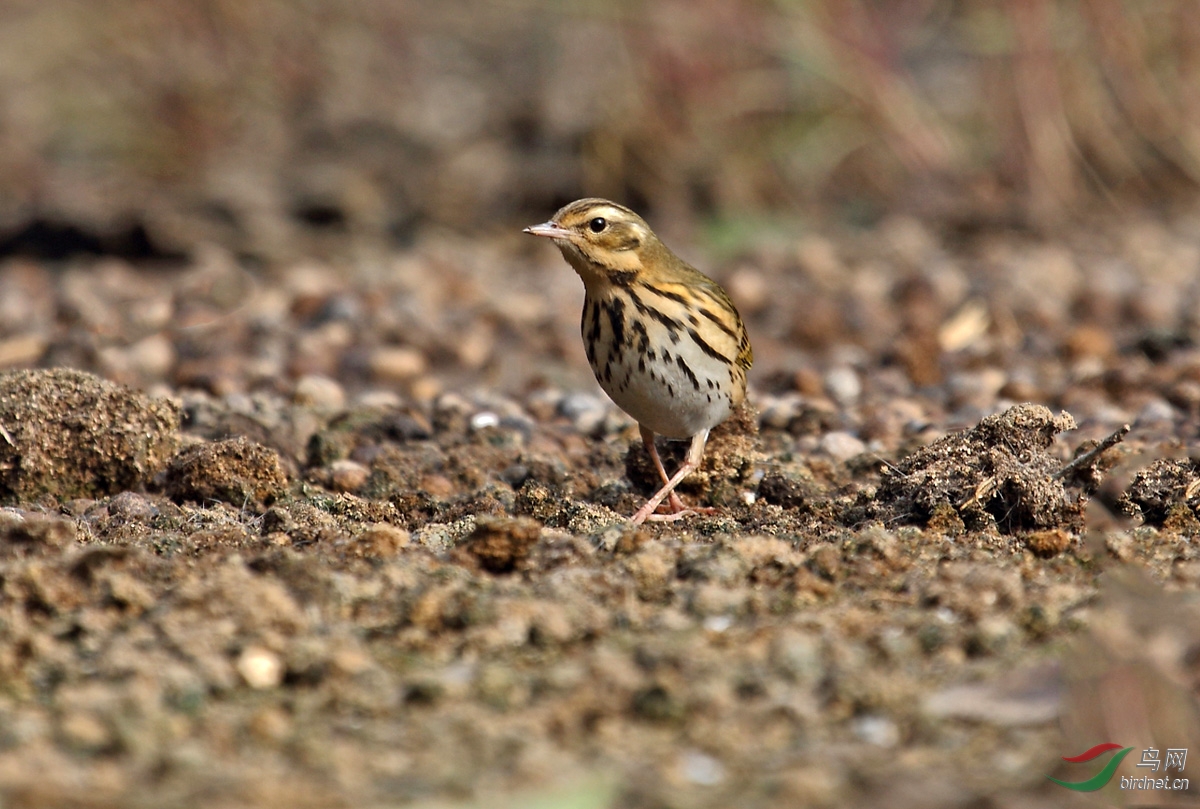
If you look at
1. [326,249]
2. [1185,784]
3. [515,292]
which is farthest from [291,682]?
[326,249]

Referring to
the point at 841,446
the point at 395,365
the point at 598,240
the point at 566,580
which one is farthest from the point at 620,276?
the point at 395,365

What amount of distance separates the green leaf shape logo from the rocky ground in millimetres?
33

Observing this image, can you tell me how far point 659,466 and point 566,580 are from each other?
176cm

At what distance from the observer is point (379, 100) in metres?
13.1

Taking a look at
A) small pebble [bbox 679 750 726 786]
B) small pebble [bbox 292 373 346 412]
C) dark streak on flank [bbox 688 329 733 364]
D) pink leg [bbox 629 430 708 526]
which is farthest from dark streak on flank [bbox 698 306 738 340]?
small pebble [bbox 679 750 726 786]

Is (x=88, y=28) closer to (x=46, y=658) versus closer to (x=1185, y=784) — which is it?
(x=46, y=658)

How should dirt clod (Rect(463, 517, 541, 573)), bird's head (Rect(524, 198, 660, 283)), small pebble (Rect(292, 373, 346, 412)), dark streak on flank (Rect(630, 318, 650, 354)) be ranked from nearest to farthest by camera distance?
dirt clod (Rect(463, 517, 541, 573)) < dark streak on flank (Rect(630, 318, 650, 354)) < bird's head (Rect(524, 198, 660, 283)) < small pebble (Rect(292, 373, 346, 412))

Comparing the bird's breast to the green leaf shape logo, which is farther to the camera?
the bird's breast

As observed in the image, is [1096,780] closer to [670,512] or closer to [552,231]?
[670,512]

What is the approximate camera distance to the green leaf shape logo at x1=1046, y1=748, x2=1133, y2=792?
276 cm

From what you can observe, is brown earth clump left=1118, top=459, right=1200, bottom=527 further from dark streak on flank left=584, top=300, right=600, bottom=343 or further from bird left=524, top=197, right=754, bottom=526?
dark streak on flank left=584, top=300, right=600, bottom=343

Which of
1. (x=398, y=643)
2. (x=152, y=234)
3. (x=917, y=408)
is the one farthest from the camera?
(x=152, y=234)

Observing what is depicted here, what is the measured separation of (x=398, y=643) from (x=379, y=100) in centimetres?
1047

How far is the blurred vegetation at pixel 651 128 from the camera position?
10.6 m
